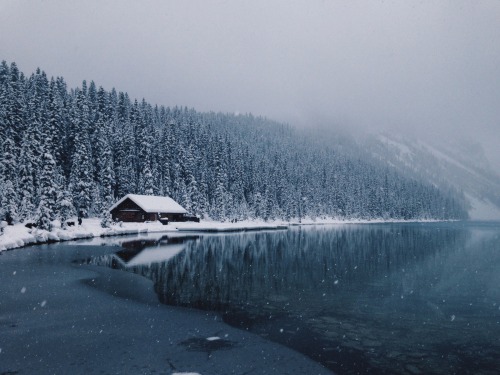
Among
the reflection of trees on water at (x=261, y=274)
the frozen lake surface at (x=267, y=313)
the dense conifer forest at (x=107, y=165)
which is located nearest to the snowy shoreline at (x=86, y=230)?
the dense conifer forest at (x=107, y=165)

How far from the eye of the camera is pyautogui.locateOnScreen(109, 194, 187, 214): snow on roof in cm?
6962

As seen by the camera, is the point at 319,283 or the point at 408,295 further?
the point at 319,283

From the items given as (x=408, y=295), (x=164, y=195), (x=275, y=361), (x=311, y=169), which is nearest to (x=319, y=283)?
(x=408, y=295)

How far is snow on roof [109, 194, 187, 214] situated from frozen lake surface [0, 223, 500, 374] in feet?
128

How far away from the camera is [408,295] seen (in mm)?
19859

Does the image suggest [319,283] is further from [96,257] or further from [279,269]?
[96,257]

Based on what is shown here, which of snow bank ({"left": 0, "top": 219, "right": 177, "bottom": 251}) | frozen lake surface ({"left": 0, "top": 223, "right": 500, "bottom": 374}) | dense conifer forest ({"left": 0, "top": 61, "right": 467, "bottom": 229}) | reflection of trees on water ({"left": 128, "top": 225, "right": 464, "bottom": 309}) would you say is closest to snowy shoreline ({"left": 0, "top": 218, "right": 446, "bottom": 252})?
snow bank ({"left": 0, "top": 219, "right": 177, "bottom": 251})

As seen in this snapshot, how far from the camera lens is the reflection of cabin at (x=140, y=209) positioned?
69.9m

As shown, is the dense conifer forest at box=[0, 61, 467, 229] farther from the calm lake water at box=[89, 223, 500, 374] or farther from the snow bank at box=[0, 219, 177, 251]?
the calm lake water at box=[89, 223, 500, 374]

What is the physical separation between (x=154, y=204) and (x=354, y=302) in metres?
59.5

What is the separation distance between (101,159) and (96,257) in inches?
1770

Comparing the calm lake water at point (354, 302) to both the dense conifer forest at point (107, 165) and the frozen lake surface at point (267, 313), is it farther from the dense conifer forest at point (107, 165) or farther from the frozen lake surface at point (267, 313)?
A: the dense conifer forest at point (107, 165)

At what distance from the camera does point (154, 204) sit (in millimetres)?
72500

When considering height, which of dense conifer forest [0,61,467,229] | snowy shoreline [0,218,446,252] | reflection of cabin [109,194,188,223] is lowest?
snowy shoreline [0,218,446,252]
